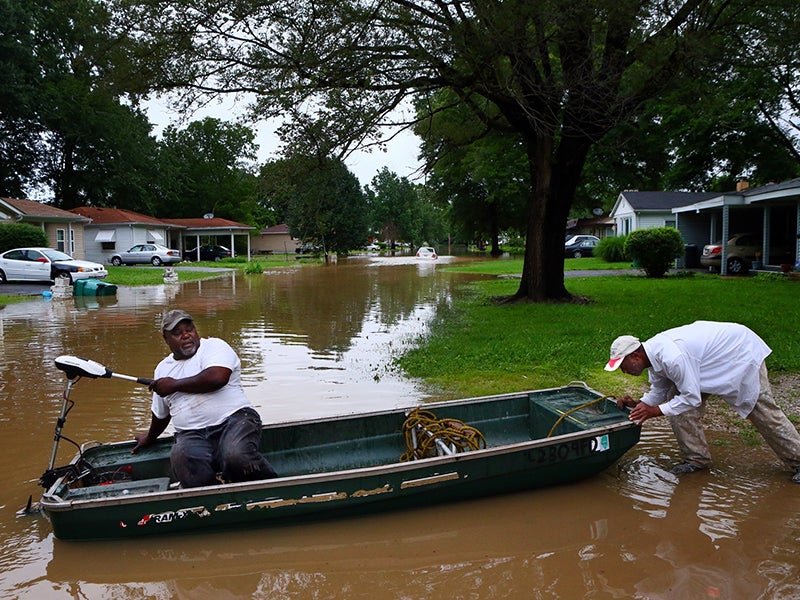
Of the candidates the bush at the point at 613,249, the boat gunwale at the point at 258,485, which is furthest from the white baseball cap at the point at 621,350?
the bush at the point at 613,249

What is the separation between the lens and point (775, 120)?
3497 cm

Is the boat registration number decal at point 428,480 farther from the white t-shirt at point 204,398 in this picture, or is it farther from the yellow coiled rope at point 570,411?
the white t-shirt at point 204,398

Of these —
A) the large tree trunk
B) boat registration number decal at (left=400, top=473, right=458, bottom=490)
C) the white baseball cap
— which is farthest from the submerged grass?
boat registration number decal at (left=400, top=473, right=458, bottom=490)

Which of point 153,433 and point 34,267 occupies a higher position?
point 34,267

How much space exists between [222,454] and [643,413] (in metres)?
3.56

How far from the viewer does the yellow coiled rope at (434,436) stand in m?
5.98

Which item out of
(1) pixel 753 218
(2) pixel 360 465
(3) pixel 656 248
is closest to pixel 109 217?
(3) pixel 656 248

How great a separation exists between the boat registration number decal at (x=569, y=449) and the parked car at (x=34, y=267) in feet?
80.6

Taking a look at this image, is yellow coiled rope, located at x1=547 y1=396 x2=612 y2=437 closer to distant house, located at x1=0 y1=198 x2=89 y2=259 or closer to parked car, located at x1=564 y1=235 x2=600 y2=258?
distant house, located at x1=0 y1=198 x2=89 y2=259

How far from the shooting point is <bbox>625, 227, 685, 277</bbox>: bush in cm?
2461

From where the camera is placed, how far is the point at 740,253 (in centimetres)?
2602

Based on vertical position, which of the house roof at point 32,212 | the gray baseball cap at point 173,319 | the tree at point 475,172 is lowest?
the gray baseball cap at point 173,319

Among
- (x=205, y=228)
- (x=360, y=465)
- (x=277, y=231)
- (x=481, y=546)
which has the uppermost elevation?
(x=277, y=231)

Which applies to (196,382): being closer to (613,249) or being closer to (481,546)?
(481,546)
